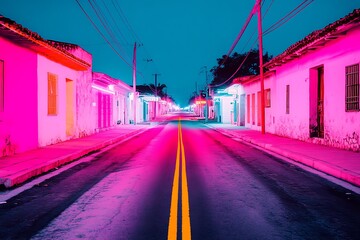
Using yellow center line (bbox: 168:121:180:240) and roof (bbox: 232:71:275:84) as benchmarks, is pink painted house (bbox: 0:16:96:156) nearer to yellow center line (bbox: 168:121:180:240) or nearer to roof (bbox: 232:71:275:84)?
yellow center line (bbox: 168:121:180:240)

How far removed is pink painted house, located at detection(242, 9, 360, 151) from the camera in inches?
569

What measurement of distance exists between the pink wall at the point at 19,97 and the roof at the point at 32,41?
0.99 feet

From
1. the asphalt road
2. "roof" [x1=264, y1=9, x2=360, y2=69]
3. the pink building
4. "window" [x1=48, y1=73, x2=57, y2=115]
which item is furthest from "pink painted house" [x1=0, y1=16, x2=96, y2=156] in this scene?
"roof" [x1=264, y1=9, x2=360, y2=69]

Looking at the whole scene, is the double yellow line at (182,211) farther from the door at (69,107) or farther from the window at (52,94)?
the door at (69,107)

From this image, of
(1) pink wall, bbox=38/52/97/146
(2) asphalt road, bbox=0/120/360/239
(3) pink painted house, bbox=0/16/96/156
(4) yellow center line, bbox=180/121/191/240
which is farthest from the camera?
(1) pink wall, bbox=38/52/97/146

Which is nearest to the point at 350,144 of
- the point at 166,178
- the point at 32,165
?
→ the point at 166,178

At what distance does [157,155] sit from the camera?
1466cm

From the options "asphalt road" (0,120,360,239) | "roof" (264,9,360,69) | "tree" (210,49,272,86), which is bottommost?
"asphalt road" (0,120,360,239)

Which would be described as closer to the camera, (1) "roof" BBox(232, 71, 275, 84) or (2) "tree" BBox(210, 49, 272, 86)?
(1) "roof" BBox(232, 71, 275, 84)

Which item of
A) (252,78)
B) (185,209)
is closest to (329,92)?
(185,209)

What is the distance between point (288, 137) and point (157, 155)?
34.9 ft

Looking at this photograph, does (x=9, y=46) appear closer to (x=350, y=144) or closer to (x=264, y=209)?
(x=264, y=209)

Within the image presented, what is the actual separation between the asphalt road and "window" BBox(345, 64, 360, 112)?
16.8ft

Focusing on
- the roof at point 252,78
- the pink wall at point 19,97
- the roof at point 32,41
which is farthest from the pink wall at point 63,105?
the roof at point 252,78
